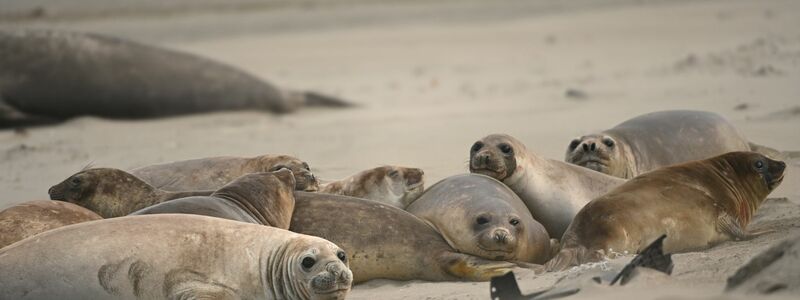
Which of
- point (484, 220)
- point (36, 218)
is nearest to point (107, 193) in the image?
point (36, 218)

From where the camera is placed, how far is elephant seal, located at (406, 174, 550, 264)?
527 centimetres

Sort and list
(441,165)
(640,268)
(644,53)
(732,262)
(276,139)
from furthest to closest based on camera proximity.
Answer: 1. (644,53)
2. (276,139)
3. (441,165)
4. (732,262)
5. (640,268)

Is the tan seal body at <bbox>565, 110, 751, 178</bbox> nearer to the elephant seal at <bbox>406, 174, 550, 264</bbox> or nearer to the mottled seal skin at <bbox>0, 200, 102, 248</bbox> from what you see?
the elephant seal at <bbox>406, 174, 550, 264</bbox>

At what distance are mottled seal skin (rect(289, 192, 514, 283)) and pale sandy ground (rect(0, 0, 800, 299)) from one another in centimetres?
10

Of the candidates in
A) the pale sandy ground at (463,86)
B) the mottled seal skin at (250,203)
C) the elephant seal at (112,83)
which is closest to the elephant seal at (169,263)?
the mottled seal skin at (250,203)

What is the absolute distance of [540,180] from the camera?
609cm

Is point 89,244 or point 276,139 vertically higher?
point 89,244

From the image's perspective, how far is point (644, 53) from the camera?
13.2 m

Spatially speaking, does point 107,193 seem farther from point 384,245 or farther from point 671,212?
point 671,212

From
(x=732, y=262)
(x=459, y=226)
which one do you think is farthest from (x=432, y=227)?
(x=732, y=262)

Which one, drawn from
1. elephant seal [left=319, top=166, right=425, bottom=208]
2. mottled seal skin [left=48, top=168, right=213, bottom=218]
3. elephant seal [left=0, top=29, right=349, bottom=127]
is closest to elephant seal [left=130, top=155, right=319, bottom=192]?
elephant seal [left=319, top=166, right=425, bottom=208]

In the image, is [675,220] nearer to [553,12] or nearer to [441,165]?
[441,165]

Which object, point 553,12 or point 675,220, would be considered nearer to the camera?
point 675,220

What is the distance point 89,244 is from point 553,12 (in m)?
13.7
